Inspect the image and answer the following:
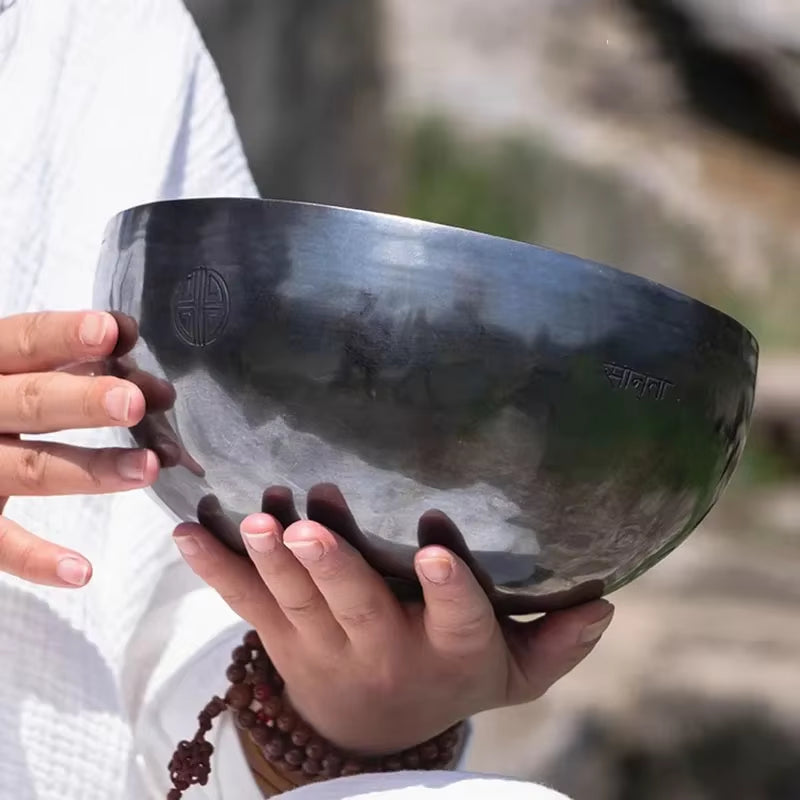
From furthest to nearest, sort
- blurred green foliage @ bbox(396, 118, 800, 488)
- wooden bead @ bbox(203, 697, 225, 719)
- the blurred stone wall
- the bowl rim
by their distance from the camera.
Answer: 1. blurred green foliage @ bbox(396, 118, 800, 488)
2. the blurred stone wall
3. wooden bead @ bbox(203, 697, 225, 719)
4. the bowl rim

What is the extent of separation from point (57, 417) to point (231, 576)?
0.09 m

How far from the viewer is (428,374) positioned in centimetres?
41

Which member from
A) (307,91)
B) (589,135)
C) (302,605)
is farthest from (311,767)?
(589,135)

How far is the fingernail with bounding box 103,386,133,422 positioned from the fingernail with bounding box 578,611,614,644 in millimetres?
212

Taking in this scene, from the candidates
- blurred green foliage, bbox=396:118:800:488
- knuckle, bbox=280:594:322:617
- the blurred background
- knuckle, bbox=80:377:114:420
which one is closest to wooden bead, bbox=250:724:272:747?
knuckle, bbox=280:594:322:617

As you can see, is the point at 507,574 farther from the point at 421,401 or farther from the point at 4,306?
the point at 4,306

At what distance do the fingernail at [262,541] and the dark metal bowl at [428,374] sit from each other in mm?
11

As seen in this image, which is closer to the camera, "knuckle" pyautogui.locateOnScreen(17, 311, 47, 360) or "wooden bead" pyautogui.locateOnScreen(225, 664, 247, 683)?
"knuckle" pyautogui.locateOnScreen(17, 311, 47, 360)

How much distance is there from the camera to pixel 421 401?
0.42m

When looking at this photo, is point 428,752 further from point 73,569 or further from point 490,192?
point 490,192

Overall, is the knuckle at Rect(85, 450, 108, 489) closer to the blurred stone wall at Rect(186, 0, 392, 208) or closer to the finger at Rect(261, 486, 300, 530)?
the finger at Rect(261, 486, 300, 530)

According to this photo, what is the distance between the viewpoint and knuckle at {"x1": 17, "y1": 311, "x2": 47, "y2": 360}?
1.61ft

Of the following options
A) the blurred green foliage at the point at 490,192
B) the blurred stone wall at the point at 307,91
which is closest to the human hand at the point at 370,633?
the blurred stone wall at the point at 307,91

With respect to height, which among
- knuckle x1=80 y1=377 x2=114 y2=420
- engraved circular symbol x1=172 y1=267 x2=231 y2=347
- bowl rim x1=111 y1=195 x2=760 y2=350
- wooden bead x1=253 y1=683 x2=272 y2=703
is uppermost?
bowl rim x1=111 y1=195 x2=760 y2=350
